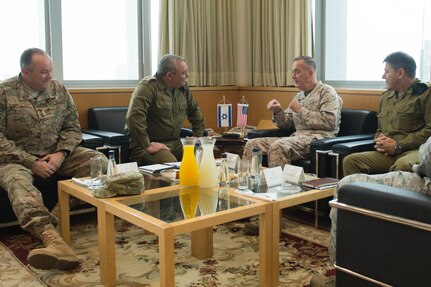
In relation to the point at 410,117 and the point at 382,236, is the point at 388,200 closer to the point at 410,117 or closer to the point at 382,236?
the point at 382,236

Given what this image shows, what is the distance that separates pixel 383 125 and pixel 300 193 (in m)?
1.34

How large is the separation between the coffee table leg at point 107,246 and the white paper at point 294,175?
961 mm

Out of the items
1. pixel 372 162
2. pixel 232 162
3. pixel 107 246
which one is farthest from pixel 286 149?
pixel 107 246

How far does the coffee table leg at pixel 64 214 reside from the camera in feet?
9.31

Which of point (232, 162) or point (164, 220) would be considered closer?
point (164, 220)

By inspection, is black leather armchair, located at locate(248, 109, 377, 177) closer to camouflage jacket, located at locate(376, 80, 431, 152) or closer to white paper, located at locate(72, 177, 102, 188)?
camouflage jacket, located at locate(376, 80, 431, 152)

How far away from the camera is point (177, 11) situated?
5.00 m

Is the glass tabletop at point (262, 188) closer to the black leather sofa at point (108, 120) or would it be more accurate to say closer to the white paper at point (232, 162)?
the white paper at point (232, 162)

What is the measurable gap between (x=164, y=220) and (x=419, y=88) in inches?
85.0

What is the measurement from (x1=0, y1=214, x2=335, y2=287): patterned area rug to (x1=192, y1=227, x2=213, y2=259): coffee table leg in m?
0.04

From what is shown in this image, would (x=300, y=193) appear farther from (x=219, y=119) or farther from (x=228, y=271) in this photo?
(x=219, y=119)

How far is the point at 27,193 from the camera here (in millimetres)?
2832

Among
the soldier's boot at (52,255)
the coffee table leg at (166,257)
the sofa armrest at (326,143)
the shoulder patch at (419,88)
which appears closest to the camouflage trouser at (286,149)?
the sofa armrest at (326,143)

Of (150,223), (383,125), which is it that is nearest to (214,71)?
(383,125)
